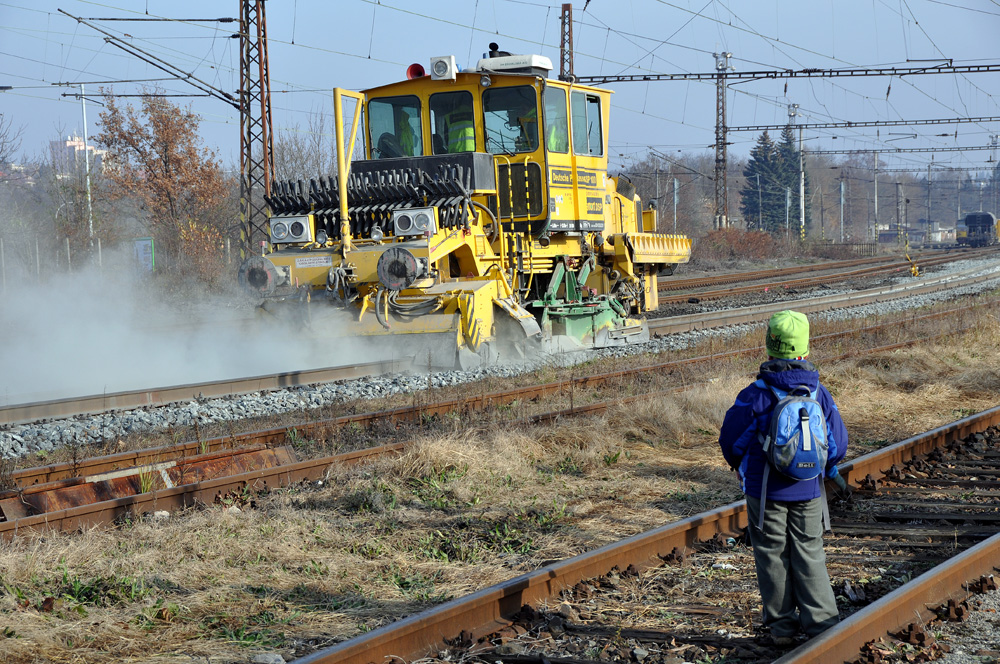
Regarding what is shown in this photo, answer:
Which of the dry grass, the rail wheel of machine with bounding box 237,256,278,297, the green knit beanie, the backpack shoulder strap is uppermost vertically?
the rail wheel of machine with bounding box 237,256,278,297

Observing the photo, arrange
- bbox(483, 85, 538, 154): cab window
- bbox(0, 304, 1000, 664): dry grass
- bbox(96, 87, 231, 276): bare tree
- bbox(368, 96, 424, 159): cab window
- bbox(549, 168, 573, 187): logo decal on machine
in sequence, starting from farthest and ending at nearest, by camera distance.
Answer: bbox(96, 87, 231, 276): bare tree → bbox(368, 96, 424, 159): cab window → bbox(549, 168, 573, 187): logo decal on machine → bbox(483, 85, 538, 154): cab window → bbox(0, 304, 1000, 664): dry grass

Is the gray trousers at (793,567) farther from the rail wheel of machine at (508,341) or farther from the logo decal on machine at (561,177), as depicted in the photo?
the logo decal on machine at (561,177)

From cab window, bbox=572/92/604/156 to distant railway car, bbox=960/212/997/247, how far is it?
61.8 meters

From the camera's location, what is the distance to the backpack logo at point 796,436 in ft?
12.2

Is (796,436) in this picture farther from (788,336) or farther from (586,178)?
(586,178)

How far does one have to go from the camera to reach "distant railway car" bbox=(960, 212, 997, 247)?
221ft

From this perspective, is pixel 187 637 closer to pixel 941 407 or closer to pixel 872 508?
pixel 872 508

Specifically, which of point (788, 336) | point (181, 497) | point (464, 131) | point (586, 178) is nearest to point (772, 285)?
point (586, 178)

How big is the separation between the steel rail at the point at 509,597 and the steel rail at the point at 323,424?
3.61 meters

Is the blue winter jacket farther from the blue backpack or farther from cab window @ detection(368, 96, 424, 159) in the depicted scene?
cab window @ detection(368, 96, 424, 159)

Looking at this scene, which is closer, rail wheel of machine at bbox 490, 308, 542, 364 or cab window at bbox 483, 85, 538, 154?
rail wheel of machine at bbox 490, 308, 542, 364

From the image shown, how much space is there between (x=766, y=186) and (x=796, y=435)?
84.2 metres

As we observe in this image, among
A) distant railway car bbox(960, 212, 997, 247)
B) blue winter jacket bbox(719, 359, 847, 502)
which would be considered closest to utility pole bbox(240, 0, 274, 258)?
blue winter jacket bbox(719, 359, 847, 502)

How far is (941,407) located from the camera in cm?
1027
